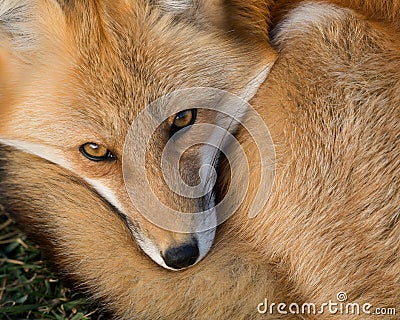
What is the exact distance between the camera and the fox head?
223cm

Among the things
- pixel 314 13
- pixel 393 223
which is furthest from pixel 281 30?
pixel 393 223

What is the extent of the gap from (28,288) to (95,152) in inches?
43.2

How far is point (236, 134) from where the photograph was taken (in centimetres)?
247

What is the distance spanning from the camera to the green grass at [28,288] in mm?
2910

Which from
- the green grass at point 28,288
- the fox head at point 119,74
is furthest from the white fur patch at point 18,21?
the green grass at point 28,288

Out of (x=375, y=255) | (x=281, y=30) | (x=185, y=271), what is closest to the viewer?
(x=375, y=255)

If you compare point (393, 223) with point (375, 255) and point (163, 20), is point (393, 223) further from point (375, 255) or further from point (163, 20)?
point (163, 20)

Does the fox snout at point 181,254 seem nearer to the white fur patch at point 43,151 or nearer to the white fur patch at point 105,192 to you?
the white fur patch at point 105,192

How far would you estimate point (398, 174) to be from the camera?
224 cm

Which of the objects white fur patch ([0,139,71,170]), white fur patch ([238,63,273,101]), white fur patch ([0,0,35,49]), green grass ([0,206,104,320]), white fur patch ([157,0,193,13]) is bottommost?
green grass ([0,206,104,320])

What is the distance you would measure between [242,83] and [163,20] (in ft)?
1.20

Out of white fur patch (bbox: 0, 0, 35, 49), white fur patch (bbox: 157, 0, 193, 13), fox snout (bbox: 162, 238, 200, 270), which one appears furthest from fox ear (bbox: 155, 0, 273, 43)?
fox snout (bbox: 162, 238, 200, 270)

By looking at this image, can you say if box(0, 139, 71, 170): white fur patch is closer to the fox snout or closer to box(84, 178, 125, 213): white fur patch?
box(84, 178, 125, 213): white fur patch

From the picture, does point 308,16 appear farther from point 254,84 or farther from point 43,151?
point 43,151
